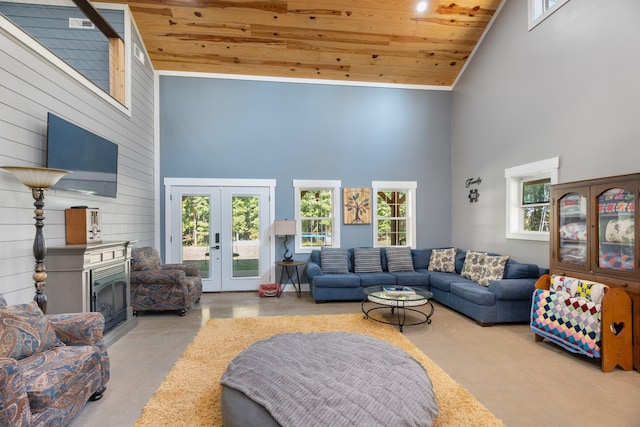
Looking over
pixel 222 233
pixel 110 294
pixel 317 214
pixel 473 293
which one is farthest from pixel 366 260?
pixel 110 294

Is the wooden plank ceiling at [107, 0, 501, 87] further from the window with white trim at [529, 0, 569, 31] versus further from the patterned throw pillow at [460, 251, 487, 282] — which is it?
the patterned throw pillow at [460, 251, 487, 282]

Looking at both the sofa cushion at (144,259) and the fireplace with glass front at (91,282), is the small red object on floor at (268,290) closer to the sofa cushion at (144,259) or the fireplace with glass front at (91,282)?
the sofa cushion at (144,259)

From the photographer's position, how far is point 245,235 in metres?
5.86

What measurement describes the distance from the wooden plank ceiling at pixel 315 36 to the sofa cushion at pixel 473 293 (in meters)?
4.07

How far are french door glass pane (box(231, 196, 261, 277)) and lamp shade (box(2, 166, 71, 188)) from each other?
3.26 m

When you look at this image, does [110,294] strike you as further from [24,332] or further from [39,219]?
[24,332]

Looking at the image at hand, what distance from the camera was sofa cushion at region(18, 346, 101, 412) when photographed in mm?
1785

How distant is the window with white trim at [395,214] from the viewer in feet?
20.6

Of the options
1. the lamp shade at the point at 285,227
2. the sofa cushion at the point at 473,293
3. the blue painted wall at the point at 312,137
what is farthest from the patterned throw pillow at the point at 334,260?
the sofa cushion at the point at 473,293

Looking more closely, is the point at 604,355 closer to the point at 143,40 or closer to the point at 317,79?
the point at 317,79

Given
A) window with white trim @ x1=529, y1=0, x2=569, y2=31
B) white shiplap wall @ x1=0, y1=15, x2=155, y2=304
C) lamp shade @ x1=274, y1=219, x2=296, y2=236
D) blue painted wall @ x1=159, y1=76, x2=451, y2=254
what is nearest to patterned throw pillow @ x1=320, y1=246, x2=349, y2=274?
blue painted wall @ x1=159, y1=76, x2=451, y2=254

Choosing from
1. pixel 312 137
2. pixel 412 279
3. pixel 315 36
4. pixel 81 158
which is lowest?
pixel 412 279

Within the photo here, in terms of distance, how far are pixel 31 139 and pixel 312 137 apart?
4.11 m

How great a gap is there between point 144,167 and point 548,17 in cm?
637
